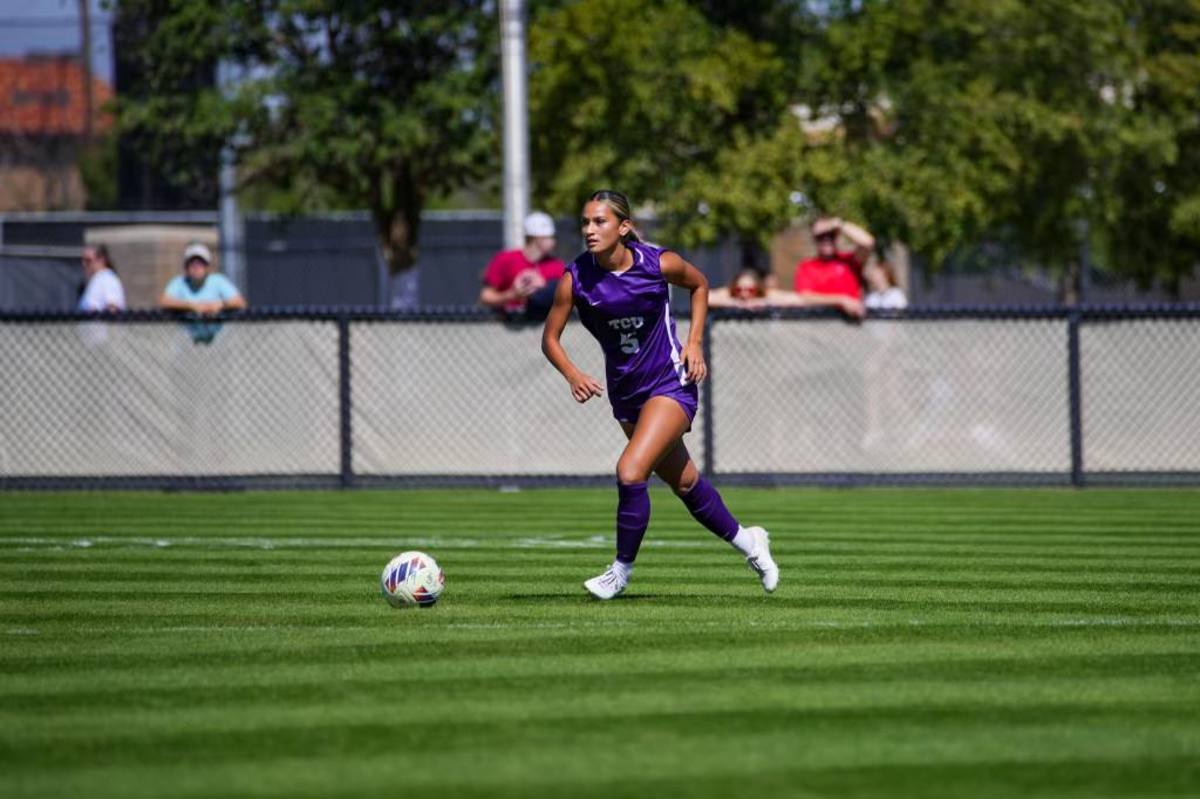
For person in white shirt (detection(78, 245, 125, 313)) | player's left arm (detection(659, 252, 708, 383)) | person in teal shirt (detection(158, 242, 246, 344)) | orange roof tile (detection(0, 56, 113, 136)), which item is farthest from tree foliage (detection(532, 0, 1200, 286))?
orange roof tile (detection(0, 56, 113, 136))

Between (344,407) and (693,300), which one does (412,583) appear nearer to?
(693,300)

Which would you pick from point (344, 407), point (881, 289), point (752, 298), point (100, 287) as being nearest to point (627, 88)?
point (881, 289)

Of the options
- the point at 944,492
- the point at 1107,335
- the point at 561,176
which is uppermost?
the point at 561,176

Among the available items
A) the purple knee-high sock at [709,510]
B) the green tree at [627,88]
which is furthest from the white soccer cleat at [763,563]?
the green tree at [627,88]

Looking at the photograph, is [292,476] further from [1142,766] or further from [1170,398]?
[1142,766]

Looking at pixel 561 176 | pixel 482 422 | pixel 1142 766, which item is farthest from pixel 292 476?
pixel 1142 766

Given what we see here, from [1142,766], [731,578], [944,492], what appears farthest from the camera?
[944,492]

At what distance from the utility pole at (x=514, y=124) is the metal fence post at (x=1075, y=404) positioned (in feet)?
20.4

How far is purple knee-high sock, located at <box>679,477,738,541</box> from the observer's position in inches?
413

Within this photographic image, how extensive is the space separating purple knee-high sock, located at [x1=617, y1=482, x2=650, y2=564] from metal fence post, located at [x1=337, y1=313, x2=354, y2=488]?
9.85 m

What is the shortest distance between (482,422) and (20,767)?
44.8ft

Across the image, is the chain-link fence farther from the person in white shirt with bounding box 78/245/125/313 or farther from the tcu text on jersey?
the tcu text on jersey

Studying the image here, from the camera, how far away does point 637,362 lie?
34.0 ft

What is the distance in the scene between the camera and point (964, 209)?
103 feet
